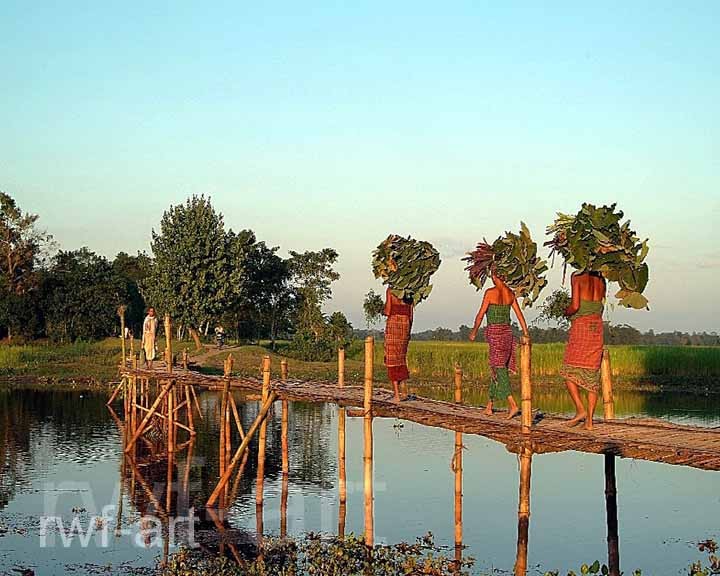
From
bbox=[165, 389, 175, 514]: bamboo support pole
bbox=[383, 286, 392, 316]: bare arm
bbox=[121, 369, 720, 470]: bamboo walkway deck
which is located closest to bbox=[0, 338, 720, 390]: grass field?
bbox=[165, 389, 175, 514]: bamboo support pole

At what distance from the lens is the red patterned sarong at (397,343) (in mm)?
14227

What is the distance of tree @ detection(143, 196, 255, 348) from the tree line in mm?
54

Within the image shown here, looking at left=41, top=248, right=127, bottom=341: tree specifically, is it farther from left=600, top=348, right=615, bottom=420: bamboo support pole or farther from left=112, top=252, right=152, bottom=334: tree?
left=600, top=348, right=615, bottom=420: bamboo support pole

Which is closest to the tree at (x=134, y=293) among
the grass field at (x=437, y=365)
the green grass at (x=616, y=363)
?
the grass field at (x=437, y=365)

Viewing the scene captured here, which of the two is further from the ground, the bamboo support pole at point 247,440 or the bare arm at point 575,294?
the bare arm at point 575,294

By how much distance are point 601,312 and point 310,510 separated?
756 centimetres

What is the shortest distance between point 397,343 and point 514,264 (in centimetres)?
247

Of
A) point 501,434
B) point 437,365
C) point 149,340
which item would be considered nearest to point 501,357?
point 501,434

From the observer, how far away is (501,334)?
12789mm

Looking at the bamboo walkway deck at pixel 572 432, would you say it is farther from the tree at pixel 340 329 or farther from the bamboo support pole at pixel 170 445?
the tree at pixel 340 329

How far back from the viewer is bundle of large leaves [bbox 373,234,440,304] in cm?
1412

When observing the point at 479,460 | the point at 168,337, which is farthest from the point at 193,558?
the point at 479,460

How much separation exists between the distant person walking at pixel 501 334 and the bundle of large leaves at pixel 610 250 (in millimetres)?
1596

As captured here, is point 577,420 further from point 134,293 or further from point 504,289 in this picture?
point 134,293
